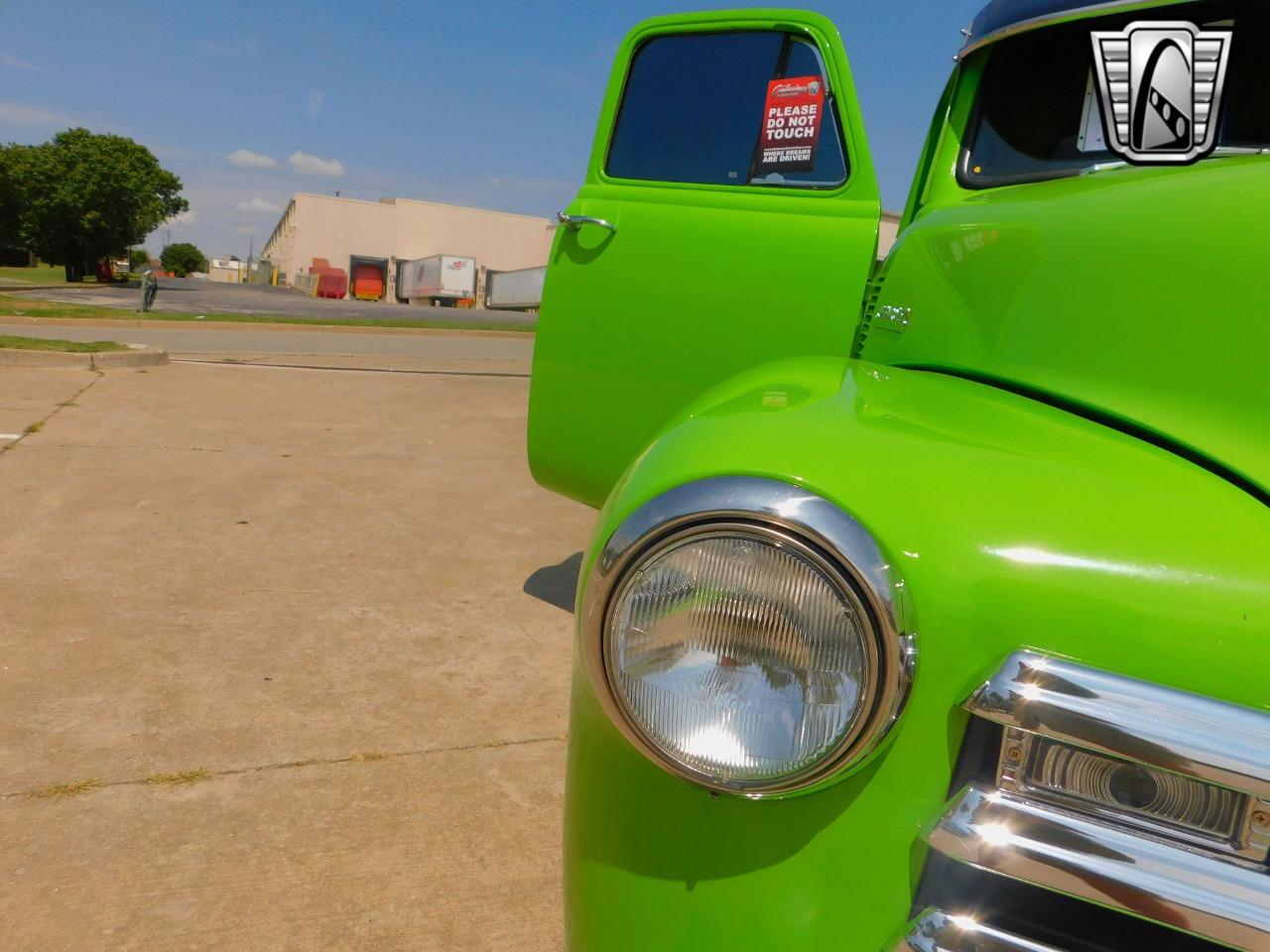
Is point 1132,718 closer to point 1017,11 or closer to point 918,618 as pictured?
point 918,618

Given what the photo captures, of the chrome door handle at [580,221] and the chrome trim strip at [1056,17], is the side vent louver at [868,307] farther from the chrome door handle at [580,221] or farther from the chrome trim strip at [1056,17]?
the chrome door handle at [580,221]

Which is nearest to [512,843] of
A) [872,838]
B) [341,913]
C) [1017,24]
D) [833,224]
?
[341,913]

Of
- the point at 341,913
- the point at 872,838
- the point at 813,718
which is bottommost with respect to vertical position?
the point at 341,913

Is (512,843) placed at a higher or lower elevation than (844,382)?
lower

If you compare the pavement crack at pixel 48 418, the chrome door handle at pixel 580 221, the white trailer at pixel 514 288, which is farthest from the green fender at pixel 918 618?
the white trailer at pixel 514 288

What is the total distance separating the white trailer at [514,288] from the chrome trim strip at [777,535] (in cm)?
3932

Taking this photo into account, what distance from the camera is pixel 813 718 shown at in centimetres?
101

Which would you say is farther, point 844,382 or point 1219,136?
point 1219,136

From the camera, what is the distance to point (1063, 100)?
2184 mm

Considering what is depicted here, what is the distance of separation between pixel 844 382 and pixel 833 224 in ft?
3.95

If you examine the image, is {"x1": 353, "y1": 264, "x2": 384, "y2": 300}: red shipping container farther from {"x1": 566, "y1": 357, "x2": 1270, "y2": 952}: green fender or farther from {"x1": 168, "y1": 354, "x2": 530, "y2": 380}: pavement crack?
{"x1": 566, "y1": 357, "x2": 1270, "y2": 952}: green fender

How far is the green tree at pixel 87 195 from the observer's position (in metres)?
51.7

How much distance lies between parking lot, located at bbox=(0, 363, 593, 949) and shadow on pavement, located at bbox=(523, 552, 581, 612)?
0.01 metres

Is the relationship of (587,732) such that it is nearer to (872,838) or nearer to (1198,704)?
(872,838)
